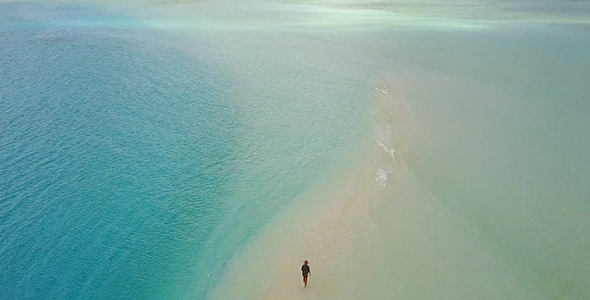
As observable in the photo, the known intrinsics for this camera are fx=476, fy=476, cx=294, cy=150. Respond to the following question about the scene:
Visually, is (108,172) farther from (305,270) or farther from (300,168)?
(305,270)

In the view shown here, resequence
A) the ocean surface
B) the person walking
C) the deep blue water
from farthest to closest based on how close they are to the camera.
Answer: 1. the deep blue water
2. the ocean surface
3. the person walking

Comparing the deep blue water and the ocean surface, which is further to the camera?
the deep blue water

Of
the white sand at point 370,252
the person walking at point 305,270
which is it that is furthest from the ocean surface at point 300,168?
the person walking at point 305,270

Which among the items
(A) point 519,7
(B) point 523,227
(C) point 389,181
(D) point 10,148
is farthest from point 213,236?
(A) point 519,7

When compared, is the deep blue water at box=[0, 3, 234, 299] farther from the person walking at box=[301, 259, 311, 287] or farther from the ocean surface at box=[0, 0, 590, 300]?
the person walking at box=[301, 259, 311, 287]

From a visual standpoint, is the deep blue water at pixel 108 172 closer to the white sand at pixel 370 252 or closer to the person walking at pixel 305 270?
the white sand at pixel 370 252

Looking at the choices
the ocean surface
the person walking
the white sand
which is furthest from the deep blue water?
the person walking
